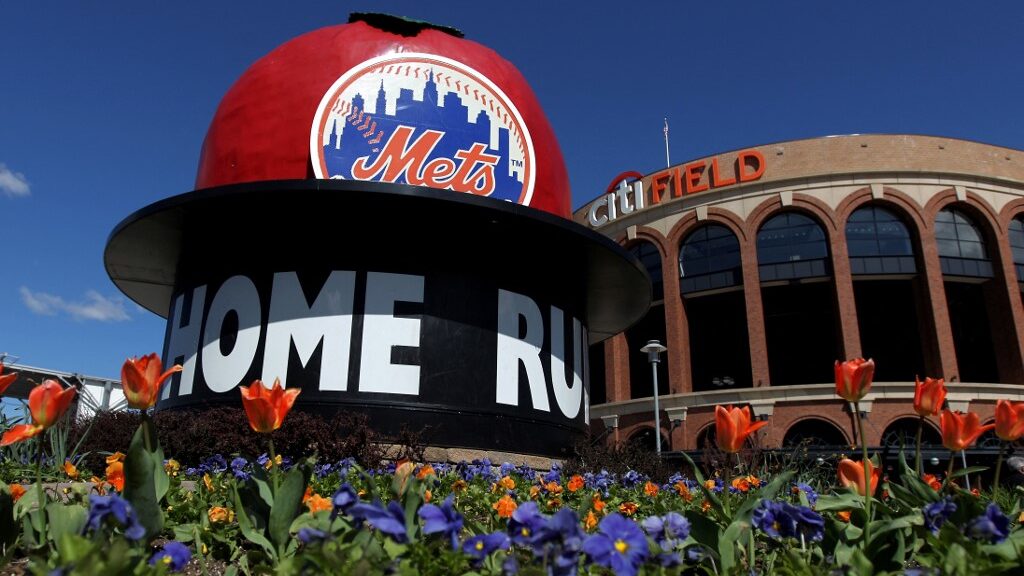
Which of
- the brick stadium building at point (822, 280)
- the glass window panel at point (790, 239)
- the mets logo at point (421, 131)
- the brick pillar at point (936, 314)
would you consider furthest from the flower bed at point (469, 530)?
the glass window panel at point (790, 239)

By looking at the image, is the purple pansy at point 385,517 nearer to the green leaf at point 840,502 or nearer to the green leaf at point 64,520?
the green leaf at point 64,520

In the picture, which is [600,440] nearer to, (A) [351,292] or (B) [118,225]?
(A) [351,292]

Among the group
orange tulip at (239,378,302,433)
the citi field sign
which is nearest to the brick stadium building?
the citi field sign

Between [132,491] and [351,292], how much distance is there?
8.03m

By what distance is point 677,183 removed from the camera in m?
35.5

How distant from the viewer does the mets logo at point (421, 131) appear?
37.2ft

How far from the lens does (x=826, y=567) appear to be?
323 cm

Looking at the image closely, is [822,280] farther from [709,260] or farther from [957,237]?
[957,237]

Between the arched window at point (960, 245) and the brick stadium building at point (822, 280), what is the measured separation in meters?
0.07

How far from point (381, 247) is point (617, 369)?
2563cm

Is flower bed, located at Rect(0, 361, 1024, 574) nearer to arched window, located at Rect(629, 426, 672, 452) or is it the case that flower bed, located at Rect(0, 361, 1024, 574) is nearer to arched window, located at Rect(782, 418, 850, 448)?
arched window, located at Rect(782, 418, 850, 448)

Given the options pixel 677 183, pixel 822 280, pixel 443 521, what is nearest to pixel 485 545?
pixel 443 521

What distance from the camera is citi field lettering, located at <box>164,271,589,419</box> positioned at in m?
10.7

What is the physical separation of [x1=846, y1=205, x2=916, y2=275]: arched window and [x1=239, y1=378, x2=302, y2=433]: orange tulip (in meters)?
33.2
